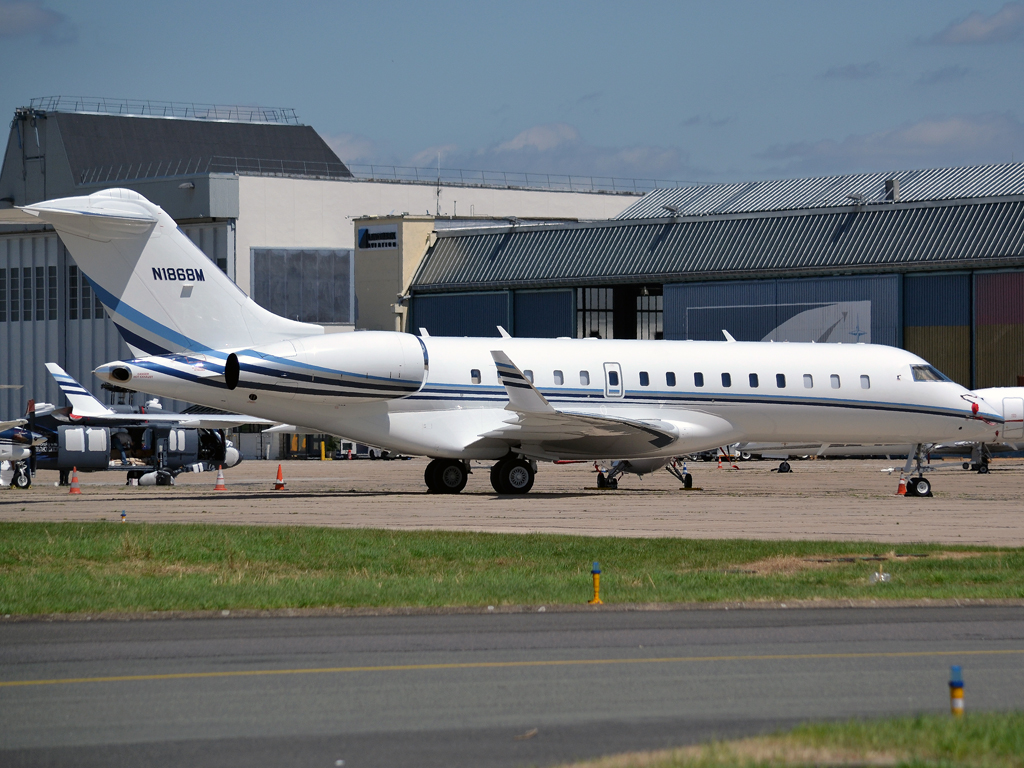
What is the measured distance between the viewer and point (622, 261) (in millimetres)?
73125

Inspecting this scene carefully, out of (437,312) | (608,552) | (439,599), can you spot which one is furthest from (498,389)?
(437,312)

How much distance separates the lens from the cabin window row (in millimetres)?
31578

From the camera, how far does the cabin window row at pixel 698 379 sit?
104 ft

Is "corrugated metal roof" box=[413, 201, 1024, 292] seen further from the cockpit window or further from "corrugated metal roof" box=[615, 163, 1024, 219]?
the cockpit window

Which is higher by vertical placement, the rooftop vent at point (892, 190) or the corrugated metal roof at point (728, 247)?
the rooftop vent at point (892, 190)

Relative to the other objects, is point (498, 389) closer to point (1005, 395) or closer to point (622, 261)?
point (1005, 395)

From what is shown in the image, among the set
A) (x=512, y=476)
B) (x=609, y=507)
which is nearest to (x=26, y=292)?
(x=512, y=476)

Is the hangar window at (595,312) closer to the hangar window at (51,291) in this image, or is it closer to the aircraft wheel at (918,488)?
the hangar window at (51,291)

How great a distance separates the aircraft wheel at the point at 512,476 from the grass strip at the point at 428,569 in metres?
10.3

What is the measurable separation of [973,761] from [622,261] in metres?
66.6

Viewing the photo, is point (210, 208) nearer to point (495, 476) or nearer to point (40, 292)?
point (40, 292)

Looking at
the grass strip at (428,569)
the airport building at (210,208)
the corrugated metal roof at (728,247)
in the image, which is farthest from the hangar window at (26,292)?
the grass strip at (428,569)

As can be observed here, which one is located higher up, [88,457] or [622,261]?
[622,261]

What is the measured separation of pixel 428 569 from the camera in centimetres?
1783
